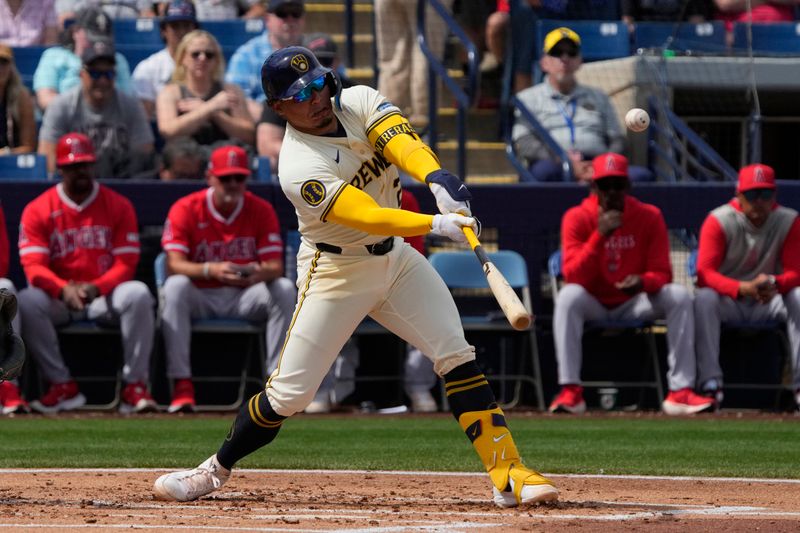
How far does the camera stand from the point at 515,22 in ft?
43.9

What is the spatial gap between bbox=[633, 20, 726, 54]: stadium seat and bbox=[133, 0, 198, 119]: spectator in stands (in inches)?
166

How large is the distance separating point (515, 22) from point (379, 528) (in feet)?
29.5

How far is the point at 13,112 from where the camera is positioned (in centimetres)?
1161

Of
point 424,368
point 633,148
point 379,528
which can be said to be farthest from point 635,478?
point 633,148

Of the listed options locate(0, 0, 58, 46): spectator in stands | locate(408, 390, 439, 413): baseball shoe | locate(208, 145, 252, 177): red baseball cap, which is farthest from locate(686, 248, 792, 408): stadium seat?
locate(0, 0, 58, 46): spectator in stands

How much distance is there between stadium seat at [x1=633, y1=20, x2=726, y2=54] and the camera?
44.7 ft

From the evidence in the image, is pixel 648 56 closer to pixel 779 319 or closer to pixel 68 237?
pixel 779 319

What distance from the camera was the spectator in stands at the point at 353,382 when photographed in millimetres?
10664

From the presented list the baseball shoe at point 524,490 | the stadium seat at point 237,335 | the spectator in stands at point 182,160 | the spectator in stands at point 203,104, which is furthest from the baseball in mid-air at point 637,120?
the spectator in stands at point 203,104

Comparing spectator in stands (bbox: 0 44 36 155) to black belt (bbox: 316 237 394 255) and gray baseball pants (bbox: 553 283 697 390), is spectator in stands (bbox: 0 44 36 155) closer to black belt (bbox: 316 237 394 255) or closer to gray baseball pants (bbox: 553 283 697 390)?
gray baseball pants (bbox: 553 283 697 390)

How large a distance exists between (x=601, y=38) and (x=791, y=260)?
3.87m

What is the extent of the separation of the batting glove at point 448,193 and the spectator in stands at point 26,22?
28.9 ft

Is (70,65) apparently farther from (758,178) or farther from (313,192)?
(313,192)

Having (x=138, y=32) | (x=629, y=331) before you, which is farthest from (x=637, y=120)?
(x=138, y=32)
